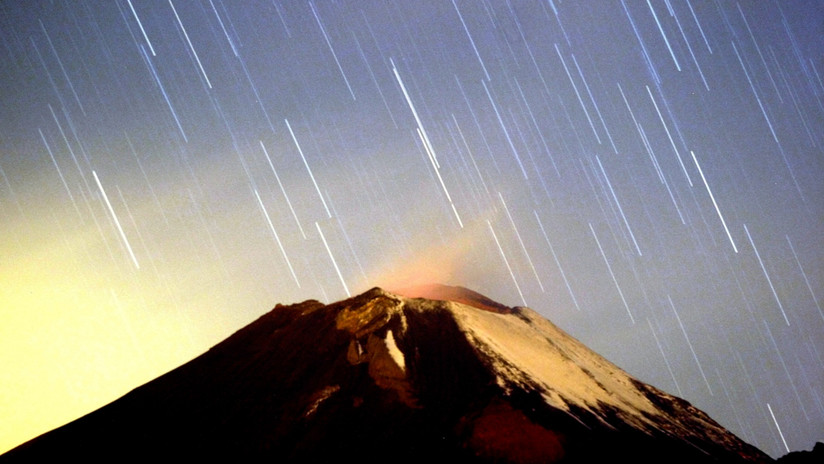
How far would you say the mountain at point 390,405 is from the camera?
18078mm

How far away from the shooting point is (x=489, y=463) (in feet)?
54.0

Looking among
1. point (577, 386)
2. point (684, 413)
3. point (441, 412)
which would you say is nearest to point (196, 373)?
point (441, 412)

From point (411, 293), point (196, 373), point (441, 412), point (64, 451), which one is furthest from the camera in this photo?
point (411, 293)

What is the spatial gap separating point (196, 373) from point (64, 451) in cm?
784

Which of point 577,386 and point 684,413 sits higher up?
point 577,386

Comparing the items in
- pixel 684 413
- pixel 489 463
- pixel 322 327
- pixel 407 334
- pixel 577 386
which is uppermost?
pixel 322 327

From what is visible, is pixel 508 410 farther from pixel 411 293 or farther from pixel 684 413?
pixel 411 293

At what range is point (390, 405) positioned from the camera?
21.0 m

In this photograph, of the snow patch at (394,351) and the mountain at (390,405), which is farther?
the snow patch at (394,351)

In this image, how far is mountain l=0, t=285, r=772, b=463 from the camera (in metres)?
18.1

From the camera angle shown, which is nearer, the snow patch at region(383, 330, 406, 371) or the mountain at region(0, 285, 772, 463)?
the mountain at region(0, 285, 772, 463)

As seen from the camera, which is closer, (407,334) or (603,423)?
(603,423)

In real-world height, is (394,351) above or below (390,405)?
above

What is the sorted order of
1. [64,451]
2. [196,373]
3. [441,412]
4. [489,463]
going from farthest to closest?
[196,373] → [64,451] → [441,412] → [489,463]
